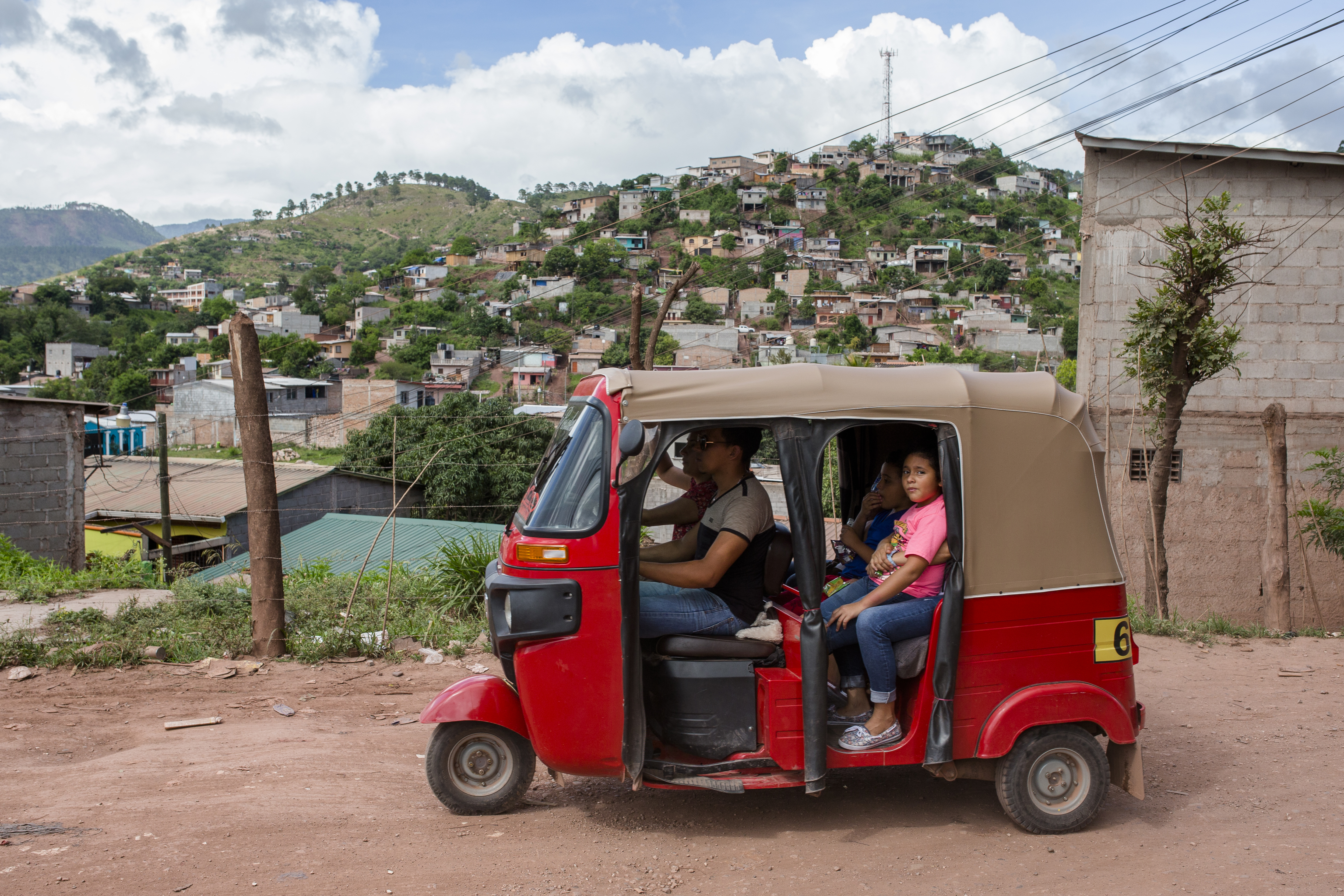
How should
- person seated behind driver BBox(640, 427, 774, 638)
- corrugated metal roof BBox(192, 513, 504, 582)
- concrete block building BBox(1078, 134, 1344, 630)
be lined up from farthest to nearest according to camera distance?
1. corrugated metal roof BBox(192, 513, 504, 582)
2. concrete block building BBox(1078, 134, 1344, 630)
3. person seated behind driver BBox(640, 427, 774, 638)

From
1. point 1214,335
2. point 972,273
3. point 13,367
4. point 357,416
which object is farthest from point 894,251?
point 1214,335

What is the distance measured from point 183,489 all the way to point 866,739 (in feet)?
91.2

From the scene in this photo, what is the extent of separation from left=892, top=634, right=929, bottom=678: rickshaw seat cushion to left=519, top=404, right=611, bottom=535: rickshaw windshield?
1.67 meters

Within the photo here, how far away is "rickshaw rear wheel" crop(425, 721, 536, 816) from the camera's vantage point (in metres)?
4.71

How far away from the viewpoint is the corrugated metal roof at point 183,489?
81.7 feet

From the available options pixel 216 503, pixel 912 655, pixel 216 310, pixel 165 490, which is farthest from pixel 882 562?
pixel 216 310

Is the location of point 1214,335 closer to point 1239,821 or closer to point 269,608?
point 1239,821

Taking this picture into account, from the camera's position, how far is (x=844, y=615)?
4.59 m

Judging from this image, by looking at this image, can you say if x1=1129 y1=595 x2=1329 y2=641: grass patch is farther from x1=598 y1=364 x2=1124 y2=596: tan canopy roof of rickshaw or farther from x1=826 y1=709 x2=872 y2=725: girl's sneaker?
x1=826 y1=709 x2=872 y2=725: girl's sneaker

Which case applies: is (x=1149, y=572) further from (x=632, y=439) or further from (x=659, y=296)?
(x=659, y=296)

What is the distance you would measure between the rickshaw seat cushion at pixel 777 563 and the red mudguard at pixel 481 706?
1419 millimetres

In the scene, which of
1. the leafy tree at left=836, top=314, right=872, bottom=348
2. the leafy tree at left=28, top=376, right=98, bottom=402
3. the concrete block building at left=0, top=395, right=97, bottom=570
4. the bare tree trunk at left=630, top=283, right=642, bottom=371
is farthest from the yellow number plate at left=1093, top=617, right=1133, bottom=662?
the leafy tree at left=836, top=314, right=872, bottom=348

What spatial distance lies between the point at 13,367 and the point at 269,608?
10471 centimetres

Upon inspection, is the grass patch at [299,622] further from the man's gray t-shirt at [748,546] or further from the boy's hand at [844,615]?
the boy's hand at [844,615]
